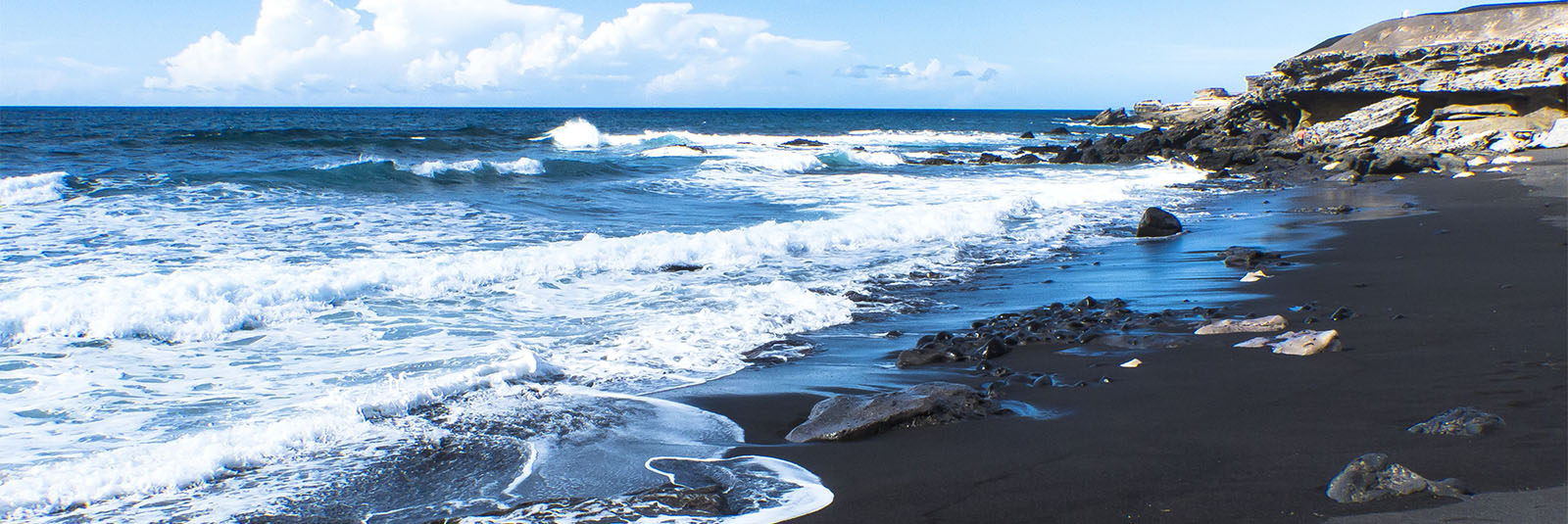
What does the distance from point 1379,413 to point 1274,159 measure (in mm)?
23167

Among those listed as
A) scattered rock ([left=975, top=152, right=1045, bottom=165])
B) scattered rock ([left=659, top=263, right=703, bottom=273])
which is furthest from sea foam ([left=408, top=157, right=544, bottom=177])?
scattered rock ([left=975, top=152, right=1045, bottom=165])

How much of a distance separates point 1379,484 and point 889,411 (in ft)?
6.18

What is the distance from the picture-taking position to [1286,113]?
2861cm

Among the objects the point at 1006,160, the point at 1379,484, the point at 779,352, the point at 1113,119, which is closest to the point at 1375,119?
the point at 1006,160

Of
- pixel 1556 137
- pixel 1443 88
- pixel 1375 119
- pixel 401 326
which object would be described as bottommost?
pixel 401 326

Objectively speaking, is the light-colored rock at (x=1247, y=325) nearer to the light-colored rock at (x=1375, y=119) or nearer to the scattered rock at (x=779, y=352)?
the scattered rock at (x=779, y=352)

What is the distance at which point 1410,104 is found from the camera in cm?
2352

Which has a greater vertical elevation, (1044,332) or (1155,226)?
(1155,226)

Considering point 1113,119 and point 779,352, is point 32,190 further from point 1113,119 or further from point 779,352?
point 1113,119

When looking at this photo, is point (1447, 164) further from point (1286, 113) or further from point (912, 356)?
point (912, 356)

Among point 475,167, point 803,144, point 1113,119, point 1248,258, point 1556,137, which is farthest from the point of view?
point 1113,119

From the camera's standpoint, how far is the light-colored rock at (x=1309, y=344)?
4863 mm

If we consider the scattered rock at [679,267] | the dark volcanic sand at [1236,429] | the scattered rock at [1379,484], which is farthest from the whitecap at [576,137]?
the scattered rock at [1379,484]

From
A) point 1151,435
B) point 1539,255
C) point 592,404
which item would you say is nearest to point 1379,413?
point 1151,435
